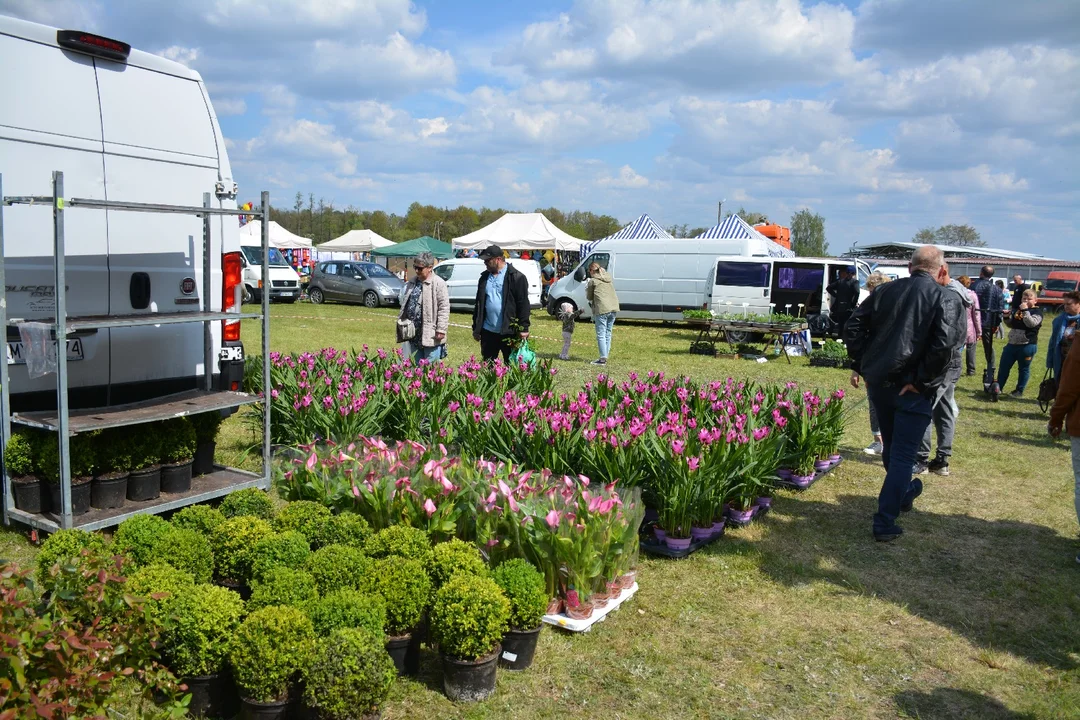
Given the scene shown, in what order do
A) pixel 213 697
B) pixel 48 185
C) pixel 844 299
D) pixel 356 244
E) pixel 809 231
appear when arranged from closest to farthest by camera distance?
pixel 213 697
pixel 48 185
pixel 844 299
pixel 356 244
pixel 809 231

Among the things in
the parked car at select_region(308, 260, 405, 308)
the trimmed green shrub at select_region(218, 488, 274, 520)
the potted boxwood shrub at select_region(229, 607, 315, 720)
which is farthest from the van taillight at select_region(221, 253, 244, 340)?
the parked car at select_region(308, 260, 405, 308)

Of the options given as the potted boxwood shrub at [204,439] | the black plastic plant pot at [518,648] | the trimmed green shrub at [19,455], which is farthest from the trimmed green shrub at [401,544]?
the trimmed green shrub at [19,455]

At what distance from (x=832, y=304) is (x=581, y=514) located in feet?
48.5

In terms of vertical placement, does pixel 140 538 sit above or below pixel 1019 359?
below

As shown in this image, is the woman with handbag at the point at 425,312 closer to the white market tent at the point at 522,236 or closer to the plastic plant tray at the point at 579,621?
the plastic plant tray at the point at 579,621

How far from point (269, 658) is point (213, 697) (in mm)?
411

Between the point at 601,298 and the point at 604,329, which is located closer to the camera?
the point at 601,298

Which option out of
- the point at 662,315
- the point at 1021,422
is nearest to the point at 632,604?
the point at 1021,422

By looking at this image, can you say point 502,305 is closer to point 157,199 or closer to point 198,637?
point 157,199

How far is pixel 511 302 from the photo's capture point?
8383mm

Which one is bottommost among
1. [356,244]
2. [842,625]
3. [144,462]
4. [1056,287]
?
[842,625]

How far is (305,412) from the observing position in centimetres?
648

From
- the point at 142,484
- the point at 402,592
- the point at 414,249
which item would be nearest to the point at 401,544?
the point at 402,592

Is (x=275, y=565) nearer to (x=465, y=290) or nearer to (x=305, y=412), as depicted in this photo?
(x=305, y=412)
